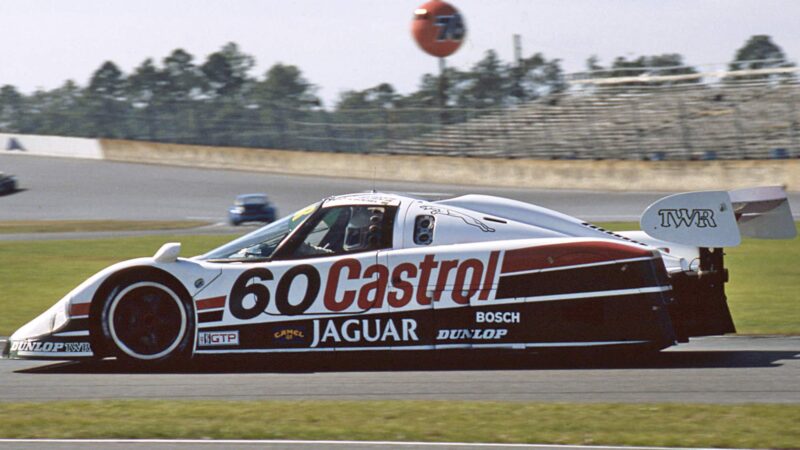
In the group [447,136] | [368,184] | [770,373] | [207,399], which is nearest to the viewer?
[207,399]

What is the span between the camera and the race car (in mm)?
8359

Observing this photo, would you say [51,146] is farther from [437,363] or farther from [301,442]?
[301,442]

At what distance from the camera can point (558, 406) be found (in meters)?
6.89

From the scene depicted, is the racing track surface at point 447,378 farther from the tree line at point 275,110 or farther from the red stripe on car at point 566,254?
the tree line at point 275,110

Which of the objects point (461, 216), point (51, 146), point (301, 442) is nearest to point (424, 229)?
point (461, 216)

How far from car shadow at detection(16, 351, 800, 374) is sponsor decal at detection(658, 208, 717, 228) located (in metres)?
1.01

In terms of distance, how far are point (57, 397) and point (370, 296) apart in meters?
2.23

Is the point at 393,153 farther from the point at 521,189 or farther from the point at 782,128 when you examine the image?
the point at 782,128

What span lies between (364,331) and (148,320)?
1592 mm

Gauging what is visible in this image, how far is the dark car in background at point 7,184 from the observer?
3812 cm

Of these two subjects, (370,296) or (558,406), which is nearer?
(558,406)

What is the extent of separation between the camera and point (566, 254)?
8383 mm

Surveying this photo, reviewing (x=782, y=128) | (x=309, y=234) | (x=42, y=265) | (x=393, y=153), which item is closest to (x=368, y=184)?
(x=393, y=153)

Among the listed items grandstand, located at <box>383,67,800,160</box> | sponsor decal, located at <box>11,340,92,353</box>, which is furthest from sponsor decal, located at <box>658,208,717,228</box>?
grandstand, located at <box>383,67,800,160</box>
